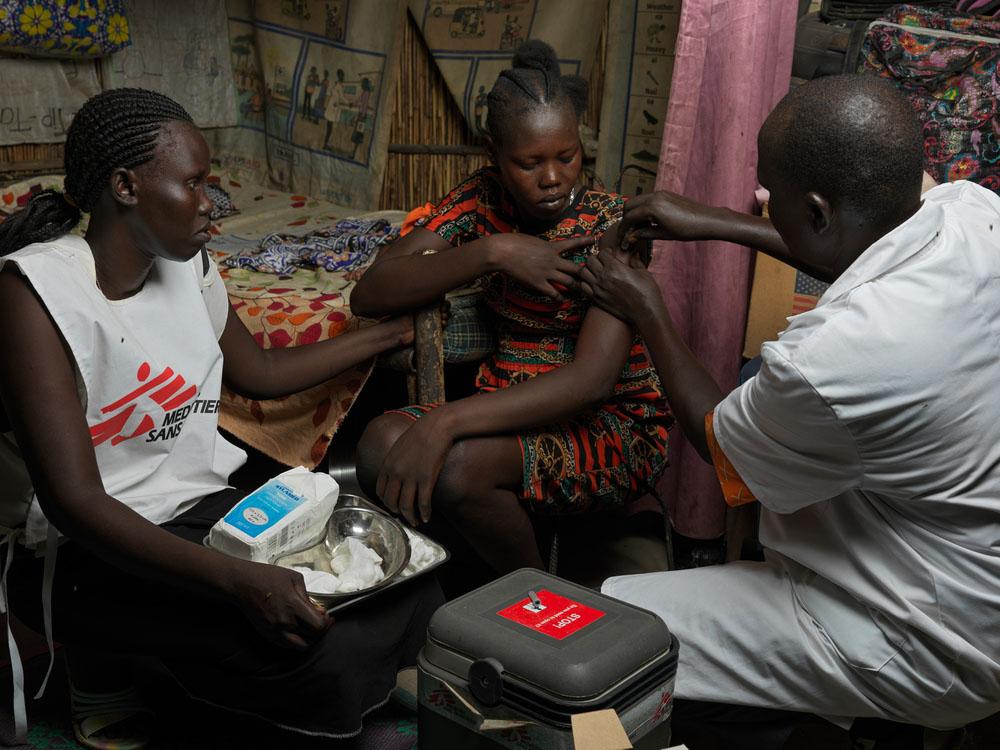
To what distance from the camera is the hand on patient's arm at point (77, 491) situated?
1645 millimetres

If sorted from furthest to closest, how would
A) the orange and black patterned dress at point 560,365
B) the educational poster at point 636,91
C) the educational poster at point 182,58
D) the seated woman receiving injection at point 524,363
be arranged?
the educational poster at point 182,58, the educational poster at point 636,91, the orange and black patterned dress at point 560,365, the seated woman receiving injection at point 524,363

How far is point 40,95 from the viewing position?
407cm

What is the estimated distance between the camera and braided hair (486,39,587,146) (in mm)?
2123

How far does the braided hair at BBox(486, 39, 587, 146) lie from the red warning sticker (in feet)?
3.45

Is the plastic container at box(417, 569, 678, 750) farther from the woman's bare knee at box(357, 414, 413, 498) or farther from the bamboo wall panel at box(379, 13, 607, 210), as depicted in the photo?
the bamboo wall panel at box(379, 13, 607, 210)

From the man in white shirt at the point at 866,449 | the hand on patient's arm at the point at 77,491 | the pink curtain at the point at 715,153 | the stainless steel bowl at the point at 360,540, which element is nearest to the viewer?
the man in white shirt at the point at 866,449

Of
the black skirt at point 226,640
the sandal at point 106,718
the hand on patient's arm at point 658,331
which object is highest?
the hand on patient's arm at point 658,331

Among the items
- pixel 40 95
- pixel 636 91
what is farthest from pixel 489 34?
pixel 40 95

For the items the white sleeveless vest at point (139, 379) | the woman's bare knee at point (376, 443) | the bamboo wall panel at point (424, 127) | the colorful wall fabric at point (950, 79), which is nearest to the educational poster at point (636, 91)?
the bamboo wall panel at point (424, 127)

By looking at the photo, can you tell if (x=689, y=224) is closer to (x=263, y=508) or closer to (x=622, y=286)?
(x=622, y=286)

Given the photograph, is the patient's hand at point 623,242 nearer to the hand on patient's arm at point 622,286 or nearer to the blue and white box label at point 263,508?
the hand on patient's arm at point 622,286

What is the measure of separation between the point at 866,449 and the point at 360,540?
980 millimetres

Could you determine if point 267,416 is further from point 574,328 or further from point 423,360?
point 574,328

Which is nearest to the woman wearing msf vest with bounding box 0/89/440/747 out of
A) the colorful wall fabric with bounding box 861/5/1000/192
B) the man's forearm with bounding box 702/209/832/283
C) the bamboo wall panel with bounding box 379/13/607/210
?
the man's forearm with bounding box 702/209/832/283
